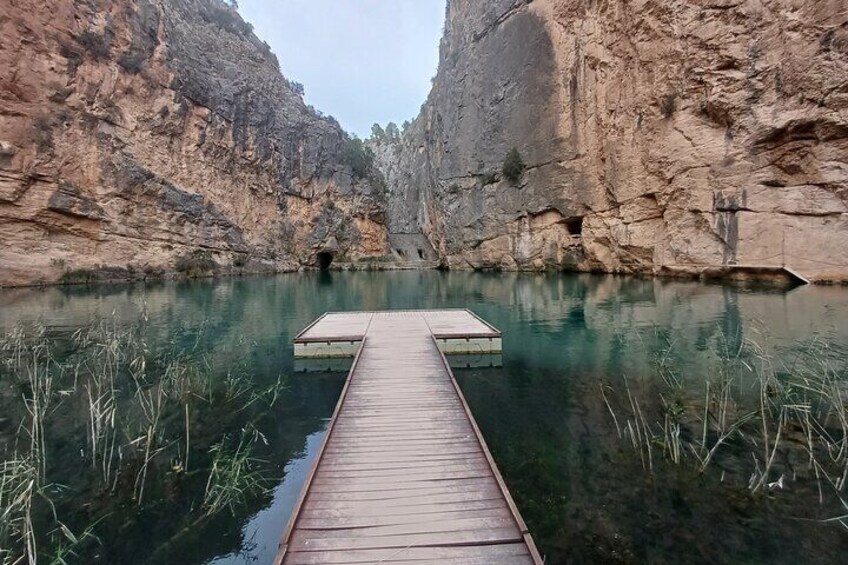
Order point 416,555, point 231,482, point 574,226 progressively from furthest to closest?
point 574,226 < point 231,482 < point 416,555

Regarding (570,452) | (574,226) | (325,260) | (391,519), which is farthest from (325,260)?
(391,519)

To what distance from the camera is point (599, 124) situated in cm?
2842

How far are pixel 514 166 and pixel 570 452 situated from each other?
32385 millimetres

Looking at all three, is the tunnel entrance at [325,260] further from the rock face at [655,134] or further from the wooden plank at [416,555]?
the wooden plank at [416,555]

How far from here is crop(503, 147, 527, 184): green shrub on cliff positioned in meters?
35.0

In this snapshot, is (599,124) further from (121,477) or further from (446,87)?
(121,477)

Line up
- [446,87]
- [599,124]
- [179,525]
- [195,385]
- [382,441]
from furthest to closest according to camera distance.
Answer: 1. [446,87]
2. [599,124]
3. [195,385]
4. [382,441]
5. [179,525]

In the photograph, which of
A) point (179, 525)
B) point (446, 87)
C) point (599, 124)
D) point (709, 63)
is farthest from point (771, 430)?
point (446, 87)

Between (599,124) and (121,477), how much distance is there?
3023 centimetres

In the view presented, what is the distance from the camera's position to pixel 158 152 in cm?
3180

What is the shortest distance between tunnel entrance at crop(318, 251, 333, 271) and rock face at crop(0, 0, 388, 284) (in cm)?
146

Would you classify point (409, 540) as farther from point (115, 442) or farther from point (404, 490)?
point (115, 442)

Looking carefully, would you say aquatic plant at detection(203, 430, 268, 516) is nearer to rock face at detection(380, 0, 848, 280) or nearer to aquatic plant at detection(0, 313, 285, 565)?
aquatic plant at detection(0, 313, 285, 565)

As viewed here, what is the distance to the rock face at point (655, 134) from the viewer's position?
18.5 meters
